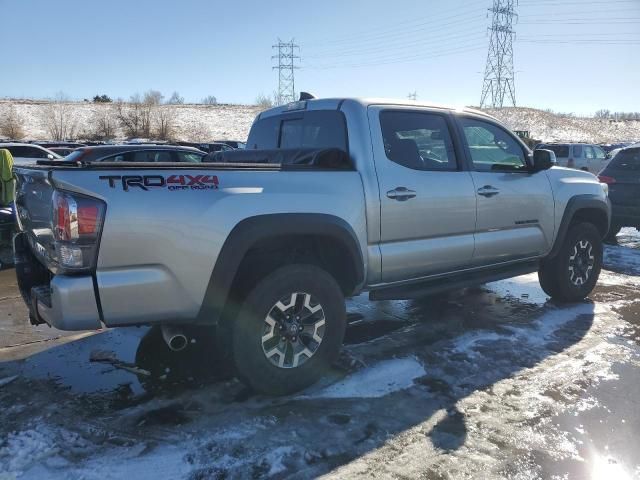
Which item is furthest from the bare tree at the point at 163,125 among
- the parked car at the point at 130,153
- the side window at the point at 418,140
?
the side window at the point at 418,140

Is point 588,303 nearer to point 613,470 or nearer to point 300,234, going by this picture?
point 613,470

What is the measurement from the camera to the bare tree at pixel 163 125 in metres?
54.2

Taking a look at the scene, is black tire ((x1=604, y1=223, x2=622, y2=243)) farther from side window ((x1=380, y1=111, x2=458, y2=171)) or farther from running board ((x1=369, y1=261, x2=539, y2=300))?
side window ((x1=380, y1=111, x2=458, y2=171))

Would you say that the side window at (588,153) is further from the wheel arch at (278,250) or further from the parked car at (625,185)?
the wheel arch at (278,250)

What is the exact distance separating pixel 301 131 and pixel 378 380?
7.14ft

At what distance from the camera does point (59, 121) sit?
52531mm

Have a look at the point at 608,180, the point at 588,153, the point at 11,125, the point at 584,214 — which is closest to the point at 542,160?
the point at 584,214

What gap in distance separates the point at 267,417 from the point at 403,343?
1704 millimetres

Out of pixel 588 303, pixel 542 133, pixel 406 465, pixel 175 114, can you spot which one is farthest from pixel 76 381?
pixel 542 133

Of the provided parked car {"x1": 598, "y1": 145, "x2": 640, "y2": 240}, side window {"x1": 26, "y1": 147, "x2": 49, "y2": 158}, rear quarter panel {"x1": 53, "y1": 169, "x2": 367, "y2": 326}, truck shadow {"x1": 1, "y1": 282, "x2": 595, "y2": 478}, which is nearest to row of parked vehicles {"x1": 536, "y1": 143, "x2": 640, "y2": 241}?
parked car {"x1": 598, "y1": 145, "x2": 640, "y2": 240}

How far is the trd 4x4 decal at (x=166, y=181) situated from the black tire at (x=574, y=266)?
162 inches

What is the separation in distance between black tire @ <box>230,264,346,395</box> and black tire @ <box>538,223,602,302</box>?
308 cm

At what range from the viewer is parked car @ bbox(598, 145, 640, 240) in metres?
8.90

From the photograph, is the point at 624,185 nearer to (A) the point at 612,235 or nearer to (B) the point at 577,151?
(A) the point at 612,235
